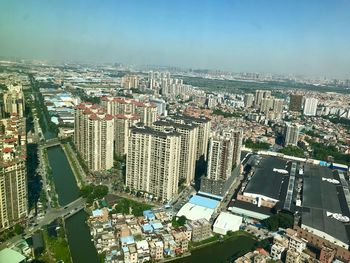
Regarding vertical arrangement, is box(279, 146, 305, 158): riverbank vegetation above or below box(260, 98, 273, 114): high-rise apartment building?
below

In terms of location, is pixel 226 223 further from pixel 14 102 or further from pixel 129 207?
pixel 14 102

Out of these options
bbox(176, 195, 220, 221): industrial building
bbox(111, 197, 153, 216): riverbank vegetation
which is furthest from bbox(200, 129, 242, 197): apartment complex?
bbox(111, 197, 153, 216): riverbank vegetation

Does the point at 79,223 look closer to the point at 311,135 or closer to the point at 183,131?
the point at 183,131

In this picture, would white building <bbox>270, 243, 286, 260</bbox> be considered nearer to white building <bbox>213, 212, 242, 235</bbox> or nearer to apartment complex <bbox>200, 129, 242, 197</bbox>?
white building <bbox>213, 212, 242, 235</bbox>

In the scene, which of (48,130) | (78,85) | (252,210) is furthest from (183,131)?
(78,85)

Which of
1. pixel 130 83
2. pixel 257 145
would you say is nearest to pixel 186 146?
pixel 257 145

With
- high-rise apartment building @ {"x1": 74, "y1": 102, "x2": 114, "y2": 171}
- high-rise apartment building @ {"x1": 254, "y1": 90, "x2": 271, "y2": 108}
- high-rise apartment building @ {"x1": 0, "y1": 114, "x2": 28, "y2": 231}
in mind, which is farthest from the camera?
high-rise apartment building @ {"x1": 254, "y1": 90, "x2": 271, "y2": 108}

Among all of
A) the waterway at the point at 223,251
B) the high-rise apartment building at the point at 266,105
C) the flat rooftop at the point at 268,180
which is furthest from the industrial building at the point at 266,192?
the high-rise apartment building at the point at 266,105
